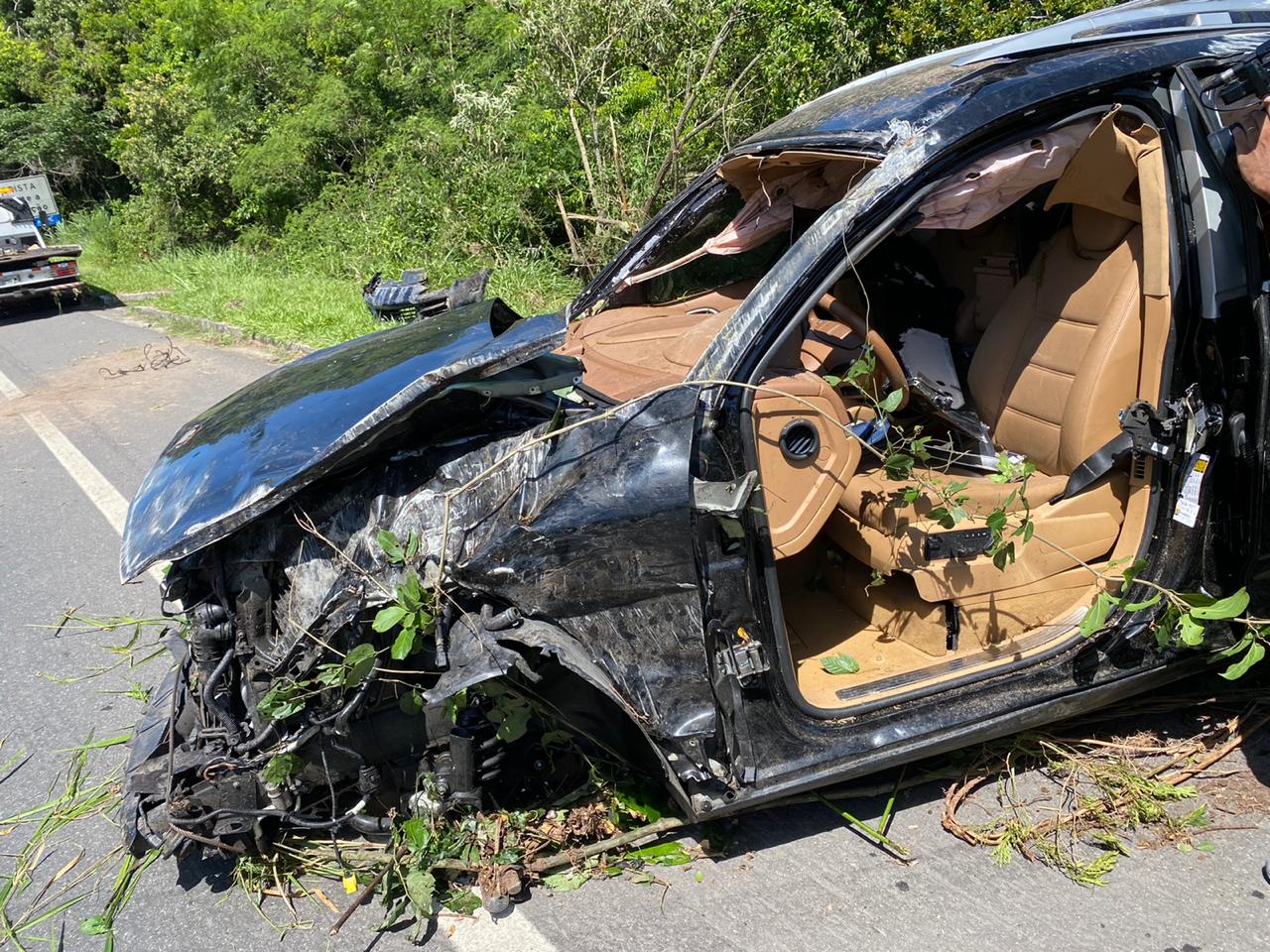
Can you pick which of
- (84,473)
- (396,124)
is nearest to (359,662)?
(84,473)

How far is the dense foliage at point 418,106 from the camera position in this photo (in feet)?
24.2

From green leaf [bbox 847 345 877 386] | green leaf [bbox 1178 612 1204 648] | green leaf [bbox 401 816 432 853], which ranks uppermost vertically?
green leaf [bbox 847 345 877 386]

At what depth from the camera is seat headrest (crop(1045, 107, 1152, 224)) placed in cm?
225

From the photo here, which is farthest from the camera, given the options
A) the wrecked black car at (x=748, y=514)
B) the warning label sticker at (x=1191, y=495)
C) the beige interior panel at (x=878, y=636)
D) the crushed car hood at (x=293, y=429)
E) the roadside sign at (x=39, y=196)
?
the roadside sign at (x=39, y=196)

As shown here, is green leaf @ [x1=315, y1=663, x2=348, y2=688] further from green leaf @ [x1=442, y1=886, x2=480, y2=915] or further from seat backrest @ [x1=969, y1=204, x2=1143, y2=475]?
seat backrest @ [x1=969, y1=204, x2=1143, y2=475]

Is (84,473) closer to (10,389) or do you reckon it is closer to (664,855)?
(10,389)

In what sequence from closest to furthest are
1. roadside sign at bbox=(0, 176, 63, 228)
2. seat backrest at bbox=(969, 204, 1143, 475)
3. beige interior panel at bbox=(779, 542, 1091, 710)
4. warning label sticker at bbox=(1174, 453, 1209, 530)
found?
warning label sticker at bbox=(1174, 453, 1209, 530), beige interior panel at bbox=(779, 542, 1091, 710), seat backrest at bbox=(969, 204, 1143, 475), roadside sign at bbox=(0, 176, 63, 228)

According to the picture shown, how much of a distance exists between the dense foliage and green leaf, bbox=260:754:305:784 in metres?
5.81

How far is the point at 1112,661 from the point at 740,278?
1.93 metres

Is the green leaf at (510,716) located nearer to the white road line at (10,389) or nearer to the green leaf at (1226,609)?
the green leaf at (1226,609)

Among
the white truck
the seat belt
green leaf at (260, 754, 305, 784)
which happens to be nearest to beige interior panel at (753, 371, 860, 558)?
the seat belt

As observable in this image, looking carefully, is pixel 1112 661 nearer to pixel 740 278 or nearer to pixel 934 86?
pixel 934 86

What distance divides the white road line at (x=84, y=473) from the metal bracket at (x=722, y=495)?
3128 mm

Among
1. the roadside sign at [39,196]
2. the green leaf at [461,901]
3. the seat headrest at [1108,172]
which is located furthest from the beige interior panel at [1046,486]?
the roadside sign at [39,196]
